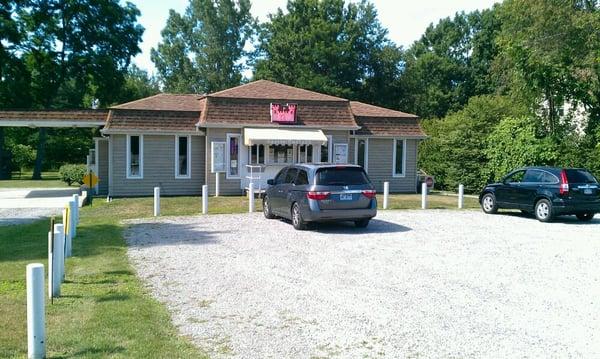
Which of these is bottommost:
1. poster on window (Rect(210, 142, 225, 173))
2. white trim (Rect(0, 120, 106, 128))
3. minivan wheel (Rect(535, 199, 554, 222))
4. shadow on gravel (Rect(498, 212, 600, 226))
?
shadow on gravel (Rect(498, 212, 600, 226))

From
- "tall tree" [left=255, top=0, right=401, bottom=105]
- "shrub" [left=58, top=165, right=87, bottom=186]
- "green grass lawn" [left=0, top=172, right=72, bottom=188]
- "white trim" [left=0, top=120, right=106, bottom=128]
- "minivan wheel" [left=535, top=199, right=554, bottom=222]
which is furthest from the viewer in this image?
"tall tree" [left=255, top=0, right=401, bottom=105]

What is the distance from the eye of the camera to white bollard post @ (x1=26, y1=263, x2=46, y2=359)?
17.6 ft

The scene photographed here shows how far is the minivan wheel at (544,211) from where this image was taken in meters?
16.7

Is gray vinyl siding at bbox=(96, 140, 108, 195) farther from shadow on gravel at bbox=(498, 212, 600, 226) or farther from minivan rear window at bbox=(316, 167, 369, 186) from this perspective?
shadow on gravel at bbox=(498, 212, 600, 226)

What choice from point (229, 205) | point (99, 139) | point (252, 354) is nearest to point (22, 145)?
point (99, 139)

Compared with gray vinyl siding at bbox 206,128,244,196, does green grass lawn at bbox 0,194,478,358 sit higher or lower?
lower

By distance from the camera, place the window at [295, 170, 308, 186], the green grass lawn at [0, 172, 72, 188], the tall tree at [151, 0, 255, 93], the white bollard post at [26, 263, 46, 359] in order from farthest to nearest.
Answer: the tall tree at [151, 0, 255, 93] → the green grass lawn at [0, 172, 72, 188] → the window at [295, 170, 308, 186] → the white bollard post at [26, 263, 46, 359]

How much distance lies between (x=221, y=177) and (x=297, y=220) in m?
10.5

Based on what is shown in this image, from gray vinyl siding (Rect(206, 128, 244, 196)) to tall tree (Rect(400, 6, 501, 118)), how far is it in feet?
107

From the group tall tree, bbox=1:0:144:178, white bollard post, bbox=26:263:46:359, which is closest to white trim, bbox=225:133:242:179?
white bollard post, bbox=26:263:46:359

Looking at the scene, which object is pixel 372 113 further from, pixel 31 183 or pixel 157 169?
pixel 31 183

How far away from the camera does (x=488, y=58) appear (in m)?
58.7

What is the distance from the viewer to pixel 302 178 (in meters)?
14.7

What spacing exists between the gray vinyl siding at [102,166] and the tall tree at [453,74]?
112 feet
